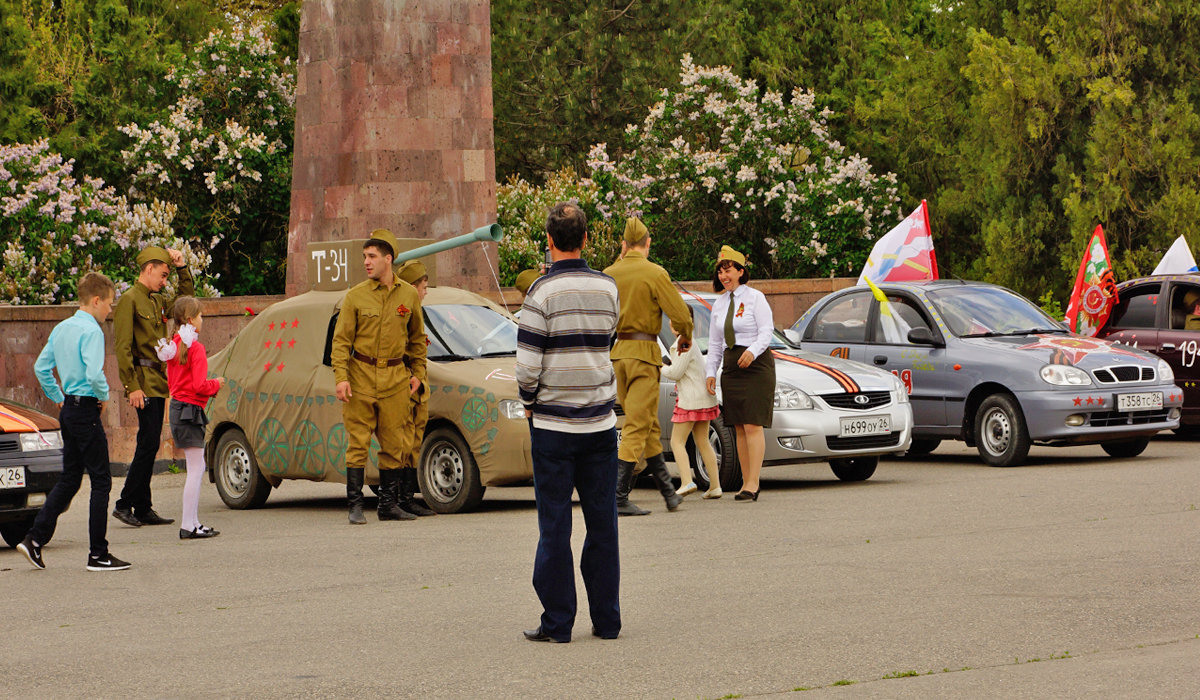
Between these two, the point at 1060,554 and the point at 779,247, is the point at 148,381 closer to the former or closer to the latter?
the point at 1060,554

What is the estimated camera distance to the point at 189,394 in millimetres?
12250

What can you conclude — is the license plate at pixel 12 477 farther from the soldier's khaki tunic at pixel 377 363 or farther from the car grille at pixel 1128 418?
the car grille at pixel 1128 418

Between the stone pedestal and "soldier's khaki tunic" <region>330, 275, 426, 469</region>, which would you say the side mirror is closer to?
"soldier's khaki tunic" <region>330, 275, 426, 469</region>

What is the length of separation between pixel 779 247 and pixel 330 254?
1760 centimetres

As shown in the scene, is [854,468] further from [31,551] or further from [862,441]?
[31,551]

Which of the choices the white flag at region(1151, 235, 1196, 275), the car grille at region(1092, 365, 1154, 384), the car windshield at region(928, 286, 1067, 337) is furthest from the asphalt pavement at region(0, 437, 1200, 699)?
the white flag at region(1151, 235, 1196, 275)

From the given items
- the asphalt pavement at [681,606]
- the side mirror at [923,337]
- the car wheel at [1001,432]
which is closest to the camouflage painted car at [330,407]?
the asphalt pavement at [681,606]

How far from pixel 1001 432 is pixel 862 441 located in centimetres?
236

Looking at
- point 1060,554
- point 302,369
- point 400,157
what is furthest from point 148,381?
point 400,157

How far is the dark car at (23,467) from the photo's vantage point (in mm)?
11312

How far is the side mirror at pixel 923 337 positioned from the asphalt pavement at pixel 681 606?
128 inches

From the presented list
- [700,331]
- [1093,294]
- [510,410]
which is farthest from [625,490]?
[1093,294]

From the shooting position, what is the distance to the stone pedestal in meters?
21.9

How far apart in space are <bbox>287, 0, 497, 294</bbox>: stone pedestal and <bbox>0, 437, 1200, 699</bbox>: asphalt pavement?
9312mm
